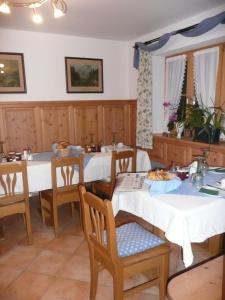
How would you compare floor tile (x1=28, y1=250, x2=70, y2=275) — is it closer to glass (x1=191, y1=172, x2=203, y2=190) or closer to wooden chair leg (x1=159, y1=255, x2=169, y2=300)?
wooden chair leg (x1=159, y1=255, x2=169, y2=300)

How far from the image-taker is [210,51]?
3314 millimetres

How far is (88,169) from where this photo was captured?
2975 mm

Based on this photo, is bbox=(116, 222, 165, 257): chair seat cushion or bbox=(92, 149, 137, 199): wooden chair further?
bbox=(92, 149, 137, 199): wooden chair

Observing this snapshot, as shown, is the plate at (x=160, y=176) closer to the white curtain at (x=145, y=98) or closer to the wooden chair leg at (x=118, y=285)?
the wooden chair leg at (x=118, y=285)

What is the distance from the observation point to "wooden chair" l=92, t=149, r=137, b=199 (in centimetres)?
280

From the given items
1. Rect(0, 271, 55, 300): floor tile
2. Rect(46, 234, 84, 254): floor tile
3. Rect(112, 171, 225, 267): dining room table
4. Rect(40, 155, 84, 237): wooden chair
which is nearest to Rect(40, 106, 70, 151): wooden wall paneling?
Rect(40, 155, 84, 237): wooden chair

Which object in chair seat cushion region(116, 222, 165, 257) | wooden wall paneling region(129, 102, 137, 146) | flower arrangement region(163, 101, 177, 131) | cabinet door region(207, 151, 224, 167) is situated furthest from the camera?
wooden wall paneling region(129, 102, 137, 146)

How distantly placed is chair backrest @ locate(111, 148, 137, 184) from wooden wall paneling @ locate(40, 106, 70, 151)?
1358mm

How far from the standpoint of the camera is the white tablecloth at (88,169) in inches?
105

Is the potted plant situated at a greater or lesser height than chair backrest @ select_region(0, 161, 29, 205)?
greater

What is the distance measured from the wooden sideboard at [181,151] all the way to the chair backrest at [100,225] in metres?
1.88

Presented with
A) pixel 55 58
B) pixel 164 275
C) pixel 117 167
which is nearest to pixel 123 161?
pixel 117 167

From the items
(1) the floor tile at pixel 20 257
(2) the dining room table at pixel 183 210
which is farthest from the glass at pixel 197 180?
(1) the floor tile at pixel 20 257

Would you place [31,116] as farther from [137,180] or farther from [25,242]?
[137,180]
